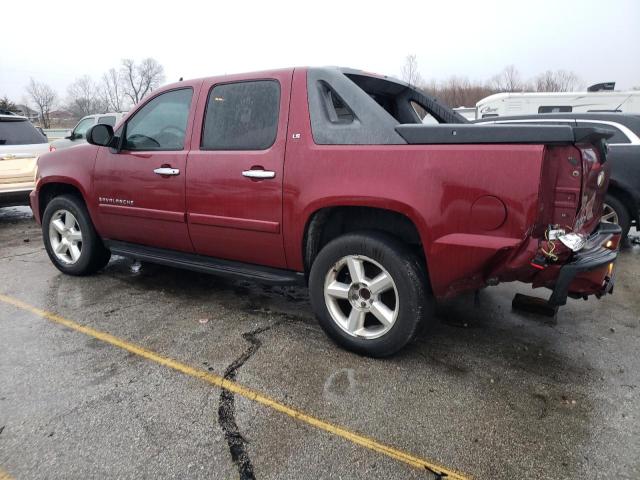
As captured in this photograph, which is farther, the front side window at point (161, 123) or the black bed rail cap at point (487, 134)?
the front side window at point (161, 123)

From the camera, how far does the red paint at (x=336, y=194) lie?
2.48m

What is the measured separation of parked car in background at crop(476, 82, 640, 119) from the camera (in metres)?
13.1

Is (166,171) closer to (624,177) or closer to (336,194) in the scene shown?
(336,194)

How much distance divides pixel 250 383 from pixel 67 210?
10.0 ft

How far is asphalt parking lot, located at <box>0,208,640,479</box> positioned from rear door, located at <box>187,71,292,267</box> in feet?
2.12

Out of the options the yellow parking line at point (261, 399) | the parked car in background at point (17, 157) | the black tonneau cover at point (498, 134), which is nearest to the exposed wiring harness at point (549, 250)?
the black tonneau cover at point (498, 134)

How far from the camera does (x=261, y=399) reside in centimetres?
263

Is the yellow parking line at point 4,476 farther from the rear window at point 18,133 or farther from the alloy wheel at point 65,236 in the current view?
the rear window at point 18,133

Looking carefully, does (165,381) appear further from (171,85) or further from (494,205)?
(171,85)

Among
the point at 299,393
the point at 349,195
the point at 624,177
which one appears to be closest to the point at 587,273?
the point at 349,195

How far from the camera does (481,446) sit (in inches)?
88.3

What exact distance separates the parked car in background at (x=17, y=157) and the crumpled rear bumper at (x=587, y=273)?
309 inches

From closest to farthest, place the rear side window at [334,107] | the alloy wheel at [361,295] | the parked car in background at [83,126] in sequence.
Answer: the alloy wheel at [361,295] → the rear side window at [334,107] → the parked car in background at [83,126]

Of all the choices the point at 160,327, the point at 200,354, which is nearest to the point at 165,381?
the point at 200,354
